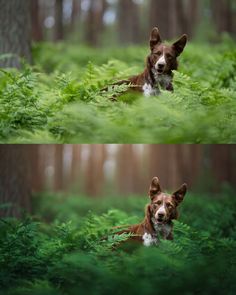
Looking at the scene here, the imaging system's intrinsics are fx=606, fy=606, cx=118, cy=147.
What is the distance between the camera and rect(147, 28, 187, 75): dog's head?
25.5 feet

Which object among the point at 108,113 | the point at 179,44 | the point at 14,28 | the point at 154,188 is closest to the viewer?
the point at 108,113

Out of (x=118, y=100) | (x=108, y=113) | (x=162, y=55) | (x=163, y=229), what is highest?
(x=162, y=55)

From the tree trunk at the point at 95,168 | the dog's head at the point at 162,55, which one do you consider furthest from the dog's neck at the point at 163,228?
the tree trunk at the point at 95,168

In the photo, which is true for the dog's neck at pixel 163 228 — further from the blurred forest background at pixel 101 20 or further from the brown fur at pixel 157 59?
the blurred forest background at pixel 101 20

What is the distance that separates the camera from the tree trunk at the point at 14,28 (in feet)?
35.1

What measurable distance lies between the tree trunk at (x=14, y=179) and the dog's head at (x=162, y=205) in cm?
335

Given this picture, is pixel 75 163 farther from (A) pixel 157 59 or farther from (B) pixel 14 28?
(A) pixel 157 59

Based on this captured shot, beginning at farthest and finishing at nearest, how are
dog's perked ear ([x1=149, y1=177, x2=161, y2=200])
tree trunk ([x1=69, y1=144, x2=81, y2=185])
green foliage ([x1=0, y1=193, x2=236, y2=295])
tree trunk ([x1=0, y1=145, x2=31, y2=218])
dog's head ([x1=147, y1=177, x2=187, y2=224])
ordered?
tree trunk ([x1=69, y1=144, x2=81, y2=185])
tree trunk ([x1=0, y1=145, x2=31, y2=218])
dog's perked ear ([x1=149, y1=177, x2=161, y2=200])
dog's head ([x1=147, y1=177, x2=187, y2=224])
green foliage ([x1=0, y1=193, x2=236, y2=295])

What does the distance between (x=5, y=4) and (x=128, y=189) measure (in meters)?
31.2

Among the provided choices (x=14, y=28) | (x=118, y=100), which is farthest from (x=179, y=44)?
(x=14, y=28)

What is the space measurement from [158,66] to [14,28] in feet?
13.3

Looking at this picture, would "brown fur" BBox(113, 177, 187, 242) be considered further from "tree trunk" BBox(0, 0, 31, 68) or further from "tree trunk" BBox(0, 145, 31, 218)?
"tree trunk" BBox(0, 0, 31, 68)

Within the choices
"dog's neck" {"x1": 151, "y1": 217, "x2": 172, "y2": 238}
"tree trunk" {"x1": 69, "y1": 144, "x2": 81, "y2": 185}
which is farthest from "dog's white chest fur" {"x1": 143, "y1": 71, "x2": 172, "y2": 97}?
"tree trunk" {"x1": 69, "y1": 144, "x2": 81, "y2": 185}

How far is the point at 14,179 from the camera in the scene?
35.6 feet
